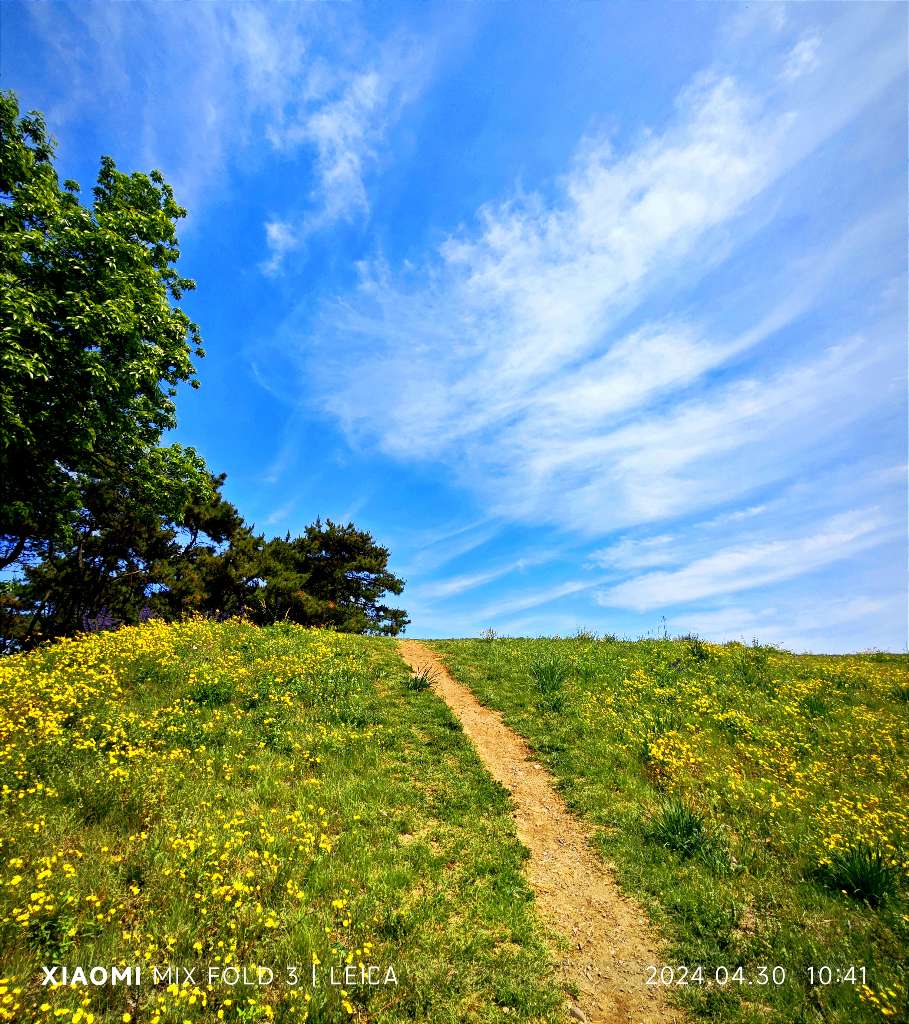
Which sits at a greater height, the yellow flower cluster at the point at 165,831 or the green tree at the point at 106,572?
the green tree at the point at 106,572

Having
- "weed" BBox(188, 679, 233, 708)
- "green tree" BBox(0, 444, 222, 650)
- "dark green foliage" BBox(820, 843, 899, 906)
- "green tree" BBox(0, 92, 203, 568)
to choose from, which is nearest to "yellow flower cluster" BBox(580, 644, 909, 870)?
"dark green foliage" BBox(820, 843, 899, 906)

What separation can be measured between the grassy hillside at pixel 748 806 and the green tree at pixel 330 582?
22101mm

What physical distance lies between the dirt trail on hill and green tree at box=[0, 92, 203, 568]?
585 inches

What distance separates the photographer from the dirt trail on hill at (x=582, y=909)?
17.3 feet

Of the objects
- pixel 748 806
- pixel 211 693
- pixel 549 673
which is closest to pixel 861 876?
pixel 748 806

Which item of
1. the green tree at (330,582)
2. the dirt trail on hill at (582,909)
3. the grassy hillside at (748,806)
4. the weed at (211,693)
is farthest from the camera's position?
the green tree at (330,582)

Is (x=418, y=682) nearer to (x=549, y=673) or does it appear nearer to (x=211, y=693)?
(x=549, y=673)

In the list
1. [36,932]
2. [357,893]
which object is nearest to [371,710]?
[357,893]

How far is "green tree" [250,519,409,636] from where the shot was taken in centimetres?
3541

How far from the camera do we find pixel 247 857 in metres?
6.68

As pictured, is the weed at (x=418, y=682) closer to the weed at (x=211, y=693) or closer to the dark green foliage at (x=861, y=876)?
the weed at (x=211, y=693)

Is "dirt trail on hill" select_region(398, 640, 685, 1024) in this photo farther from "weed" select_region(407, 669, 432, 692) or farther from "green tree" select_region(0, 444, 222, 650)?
"green tree" select_region(0, 444, 222, 650)

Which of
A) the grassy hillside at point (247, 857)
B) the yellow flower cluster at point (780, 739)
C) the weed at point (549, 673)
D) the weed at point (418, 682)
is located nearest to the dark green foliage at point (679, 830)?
the yellow flower cluster at point (780, 739)

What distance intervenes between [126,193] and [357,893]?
22.9 metres
